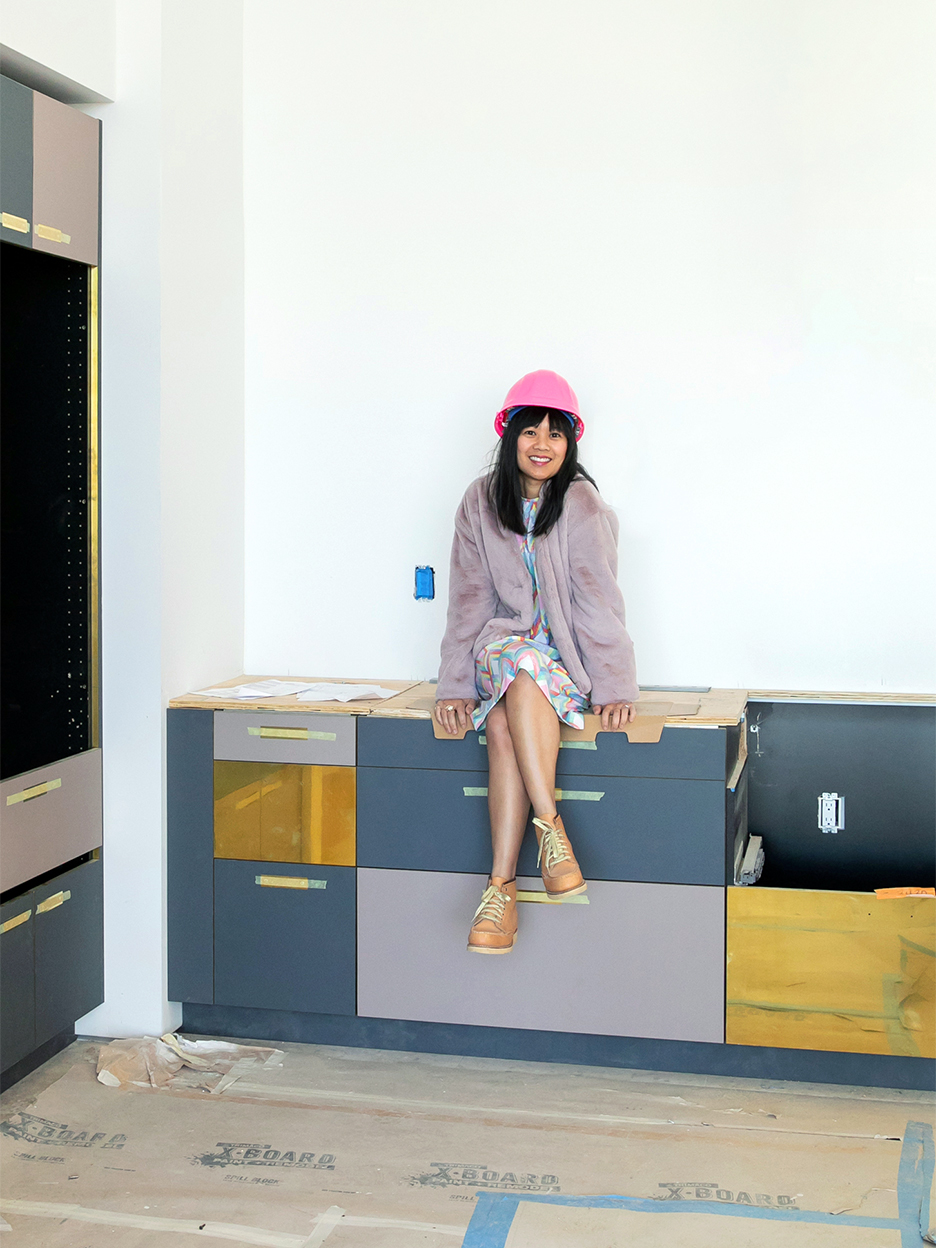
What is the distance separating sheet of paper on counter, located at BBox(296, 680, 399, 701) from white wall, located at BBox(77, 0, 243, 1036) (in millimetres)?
324

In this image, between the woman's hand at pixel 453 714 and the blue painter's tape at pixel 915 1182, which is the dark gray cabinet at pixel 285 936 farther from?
the blue painter's tape at pixel 915 1182

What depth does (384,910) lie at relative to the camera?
268 centimetres

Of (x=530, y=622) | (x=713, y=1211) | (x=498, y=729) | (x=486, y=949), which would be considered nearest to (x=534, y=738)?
(x=498, y=729)

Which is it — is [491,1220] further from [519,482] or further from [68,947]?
[519,482]

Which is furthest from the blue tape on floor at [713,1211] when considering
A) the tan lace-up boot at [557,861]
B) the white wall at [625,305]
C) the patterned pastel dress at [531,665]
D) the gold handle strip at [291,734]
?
the white wall at [625,305]

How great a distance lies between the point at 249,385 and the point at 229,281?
0.29 meters

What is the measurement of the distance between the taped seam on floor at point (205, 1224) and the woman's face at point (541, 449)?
62.8 inches

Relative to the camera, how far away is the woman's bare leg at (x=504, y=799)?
251cm

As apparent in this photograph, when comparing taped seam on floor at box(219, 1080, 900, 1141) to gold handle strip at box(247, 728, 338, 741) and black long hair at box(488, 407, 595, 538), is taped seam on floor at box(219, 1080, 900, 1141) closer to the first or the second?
gold handle strip at box(247, 728, 338, 741)

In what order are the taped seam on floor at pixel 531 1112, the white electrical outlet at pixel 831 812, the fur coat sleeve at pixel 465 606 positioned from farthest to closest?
1. the white electrical outlet at pixel 831 812
2. the fur coat sleeve at pixel 465 606
3. the taped seam on floor at pixel 531 1112

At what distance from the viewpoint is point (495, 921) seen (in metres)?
2.44

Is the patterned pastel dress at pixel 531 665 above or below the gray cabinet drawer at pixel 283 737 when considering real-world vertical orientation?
above

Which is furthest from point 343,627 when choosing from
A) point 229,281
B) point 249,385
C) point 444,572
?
point 229,281

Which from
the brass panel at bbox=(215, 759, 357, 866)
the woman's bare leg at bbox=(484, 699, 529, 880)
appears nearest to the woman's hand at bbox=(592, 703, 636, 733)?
the woman's bare leg at bbox=(484, 699, 529, 880)
